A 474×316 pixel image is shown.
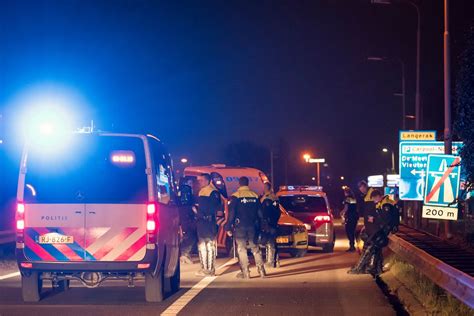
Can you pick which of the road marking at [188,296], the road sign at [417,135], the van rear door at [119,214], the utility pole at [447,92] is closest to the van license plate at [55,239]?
the van rear door at [119,214]

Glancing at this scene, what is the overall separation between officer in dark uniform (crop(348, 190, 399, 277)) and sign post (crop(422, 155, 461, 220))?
3488mm

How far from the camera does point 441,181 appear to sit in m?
20.4

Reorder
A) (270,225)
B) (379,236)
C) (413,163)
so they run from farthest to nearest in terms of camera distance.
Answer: (413,163)
(270,225)
(379,236)

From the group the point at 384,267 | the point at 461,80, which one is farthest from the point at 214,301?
the point at 384,267

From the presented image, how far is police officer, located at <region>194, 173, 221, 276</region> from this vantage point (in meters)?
16.1

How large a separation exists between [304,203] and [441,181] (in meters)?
4.04

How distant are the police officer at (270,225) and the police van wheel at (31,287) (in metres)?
6.59

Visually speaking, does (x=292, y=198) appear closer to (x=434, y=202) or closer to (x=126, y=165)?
(x=434, y=202)

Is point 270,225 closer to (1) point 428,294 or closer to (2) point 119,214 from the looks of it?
(1) point 428,294

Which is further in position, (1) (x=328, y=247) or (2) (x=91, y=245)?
(1) (x=328, y=247)

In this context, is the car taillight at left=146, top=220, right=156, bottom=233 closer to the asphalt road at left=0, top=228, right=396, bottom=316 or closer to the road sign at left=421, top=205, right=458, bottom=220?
the asphalt road at left=0, top=228, right=396, bottom=316

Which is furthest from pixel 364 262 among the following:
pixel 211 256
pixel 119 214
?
pixel 119 214

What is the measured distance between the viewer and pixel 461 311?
1028 cm

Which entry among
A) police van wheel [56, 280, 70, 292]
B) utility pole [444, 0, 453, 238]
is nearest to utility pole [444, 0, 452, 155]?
utility pole [444, 0, 453, 238]
